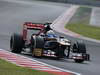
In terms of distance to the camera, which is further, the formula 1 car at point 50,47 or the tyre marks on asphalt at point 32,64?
the formula 1 car at point 50,47

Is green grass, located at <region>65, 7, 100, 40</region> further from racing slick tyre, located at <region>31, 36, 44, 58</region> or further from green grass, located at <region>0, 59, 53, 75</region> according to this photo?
green grass, located at <region>0, 59, 53, 75</region>

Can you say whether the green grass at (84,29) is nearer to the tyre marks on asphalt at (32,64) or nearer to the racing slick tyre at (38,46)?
the racing slick tyre at (38,46)

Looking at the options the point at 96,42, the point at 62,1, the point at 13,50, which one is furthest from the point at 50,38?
the point at 62,1

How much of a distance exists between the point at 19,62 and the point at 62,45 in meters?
2.19

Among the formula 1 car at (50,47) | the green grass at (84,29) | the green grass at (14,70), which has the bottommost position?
the green grass at (14,70)

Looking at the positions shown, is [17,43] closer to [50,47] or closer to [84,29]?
[50,47]

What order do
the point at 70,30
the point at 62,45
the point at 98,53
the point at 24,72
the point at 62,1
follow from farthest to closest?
the point at 62,1, the point at 70,30, the point at 98,53, the point at 62,45, the point at 24,72

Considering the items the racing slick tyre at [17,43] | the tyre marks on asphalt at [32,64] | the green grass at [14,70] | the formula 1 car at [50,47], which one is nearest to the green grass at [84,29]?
the formula 1 car at [50,47]

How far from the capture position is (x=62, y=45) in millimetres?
14031

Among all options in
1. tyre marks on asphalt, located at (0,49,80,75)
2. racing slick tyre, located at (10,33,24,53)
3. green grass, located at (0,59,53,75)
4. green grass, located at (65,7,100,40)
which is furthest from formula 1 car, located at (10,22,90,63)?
green grass, located at (65,7,100,40)

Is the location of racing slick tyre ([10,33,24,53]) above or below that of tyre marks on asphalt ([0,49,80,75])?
above

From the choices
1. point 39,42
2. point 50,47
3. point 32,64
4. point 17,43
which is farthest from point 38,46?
point 32,64

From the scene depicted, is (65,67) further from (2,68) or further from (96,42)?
(96,42)

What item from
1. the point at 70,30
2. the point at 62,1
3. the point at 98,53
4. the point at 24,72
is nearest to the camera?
the point at 24,72
